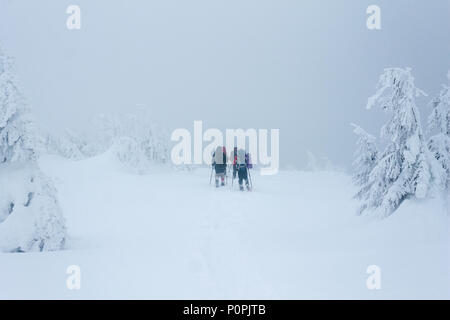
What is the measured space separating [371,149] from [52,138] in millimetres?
31178

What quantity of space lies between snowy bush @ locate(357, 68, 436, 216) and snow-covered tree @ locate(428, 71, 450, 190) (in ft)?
1.80

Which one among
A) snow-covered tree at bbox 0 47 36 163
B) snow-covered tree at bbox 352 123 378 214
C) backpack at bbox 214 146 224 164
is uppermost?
snow-covered tree at bbox 0 47 36 163

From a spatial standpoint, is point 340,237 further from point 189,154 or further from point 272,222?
point 189,154

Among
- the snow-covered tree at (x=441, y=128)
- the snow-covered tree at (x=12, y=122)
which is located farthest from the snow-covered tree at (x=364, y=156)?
the snow-covered tree at (x=12, y=122)

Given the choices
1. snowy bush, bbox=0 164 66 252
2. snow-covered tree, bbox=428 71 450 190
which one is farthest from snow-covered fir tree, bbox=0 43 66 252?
snow-covered tree, bbox=428 71 450 190

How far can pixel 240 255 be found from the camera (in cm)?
640

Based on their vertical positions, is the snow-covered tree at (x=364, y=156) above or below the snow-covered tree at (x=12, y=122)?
below

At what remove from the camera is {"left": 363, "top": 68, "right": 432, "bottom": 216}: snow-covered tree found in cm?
782

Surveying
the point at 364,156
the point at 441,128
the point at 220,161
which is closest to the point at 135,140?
the point at 220,161

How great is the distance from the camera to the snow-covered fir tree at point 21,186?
7.61 m

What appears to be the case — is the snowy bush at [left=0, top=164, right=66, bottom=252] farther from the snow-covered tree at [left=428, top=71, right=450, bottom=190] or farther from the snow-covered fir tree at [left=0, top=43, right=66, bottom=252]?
the snow-covered tree at [left=428, top=71, right=450, bottom=190]

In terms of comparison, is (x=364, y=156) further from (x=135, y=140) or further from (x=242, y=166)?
(x=135, y=140)

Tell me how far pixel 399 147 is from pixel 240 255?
500 cm

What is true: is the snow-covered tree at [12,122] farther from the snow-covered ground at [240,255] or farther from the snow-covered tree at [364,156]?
the snow-covered tree at [364,156]
